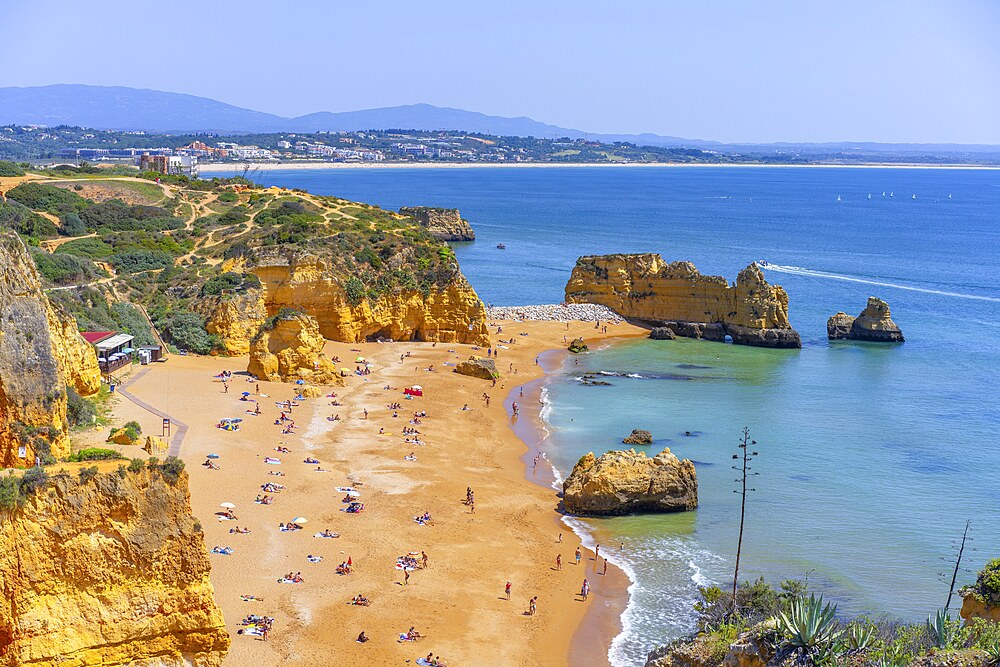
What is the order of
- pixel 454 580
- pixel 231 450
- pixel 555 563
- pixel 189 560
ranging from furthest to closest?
pixel 231 450 < pixel 555 563 < pixel 454 580 < pixel 189 560

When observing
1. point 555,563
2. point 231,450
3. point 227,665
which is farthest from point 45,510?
point 231,450

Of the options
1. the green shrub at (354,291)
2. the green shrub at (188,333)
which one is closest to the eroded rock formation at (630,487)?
the green shrub at (188,333)

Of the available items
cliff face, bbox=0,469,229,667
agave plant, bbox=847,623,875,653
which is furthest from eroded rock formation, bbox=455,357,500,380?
agave plant, bbox=847,623,875,653

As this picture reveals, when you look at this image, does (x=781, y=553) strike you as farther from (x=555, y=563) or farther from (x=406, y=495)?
(x=406, y=495)

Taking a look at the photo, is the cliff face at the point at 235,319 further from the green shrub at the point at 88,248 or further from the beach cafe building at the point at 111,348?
the green shrub at the point at 88,248

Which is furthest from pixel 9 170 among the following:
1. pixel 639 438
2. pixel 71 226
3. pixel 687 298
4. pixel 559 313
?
pixel 639 438

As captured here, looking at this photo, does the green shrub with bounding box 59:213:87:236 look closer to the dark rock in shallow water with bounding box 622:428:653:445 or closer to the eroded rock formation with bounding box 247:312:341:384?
the eroded rock formation with bounding box 247:312:341:384
